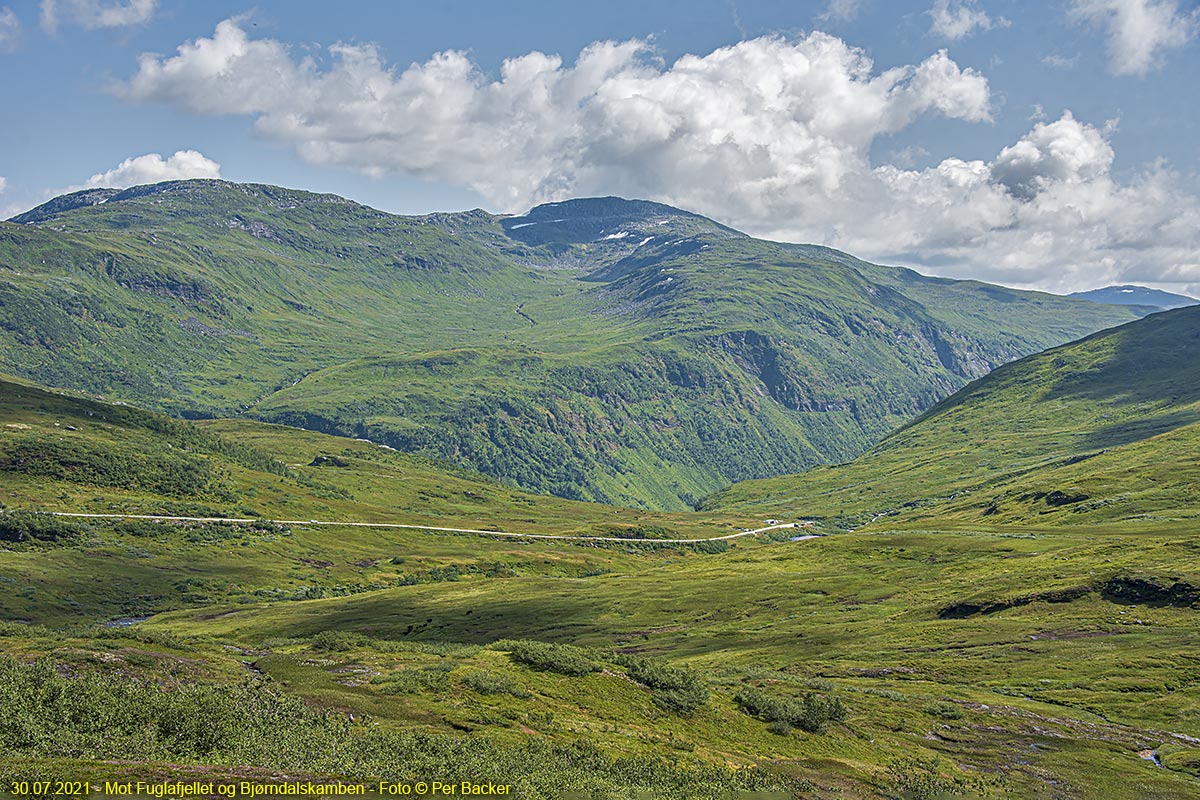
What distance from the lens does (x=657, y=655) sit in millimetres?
126125

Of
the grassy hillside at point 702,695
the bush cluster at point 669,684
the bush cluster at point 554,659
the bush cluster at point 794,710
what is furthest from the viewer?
the bush cluster at point 554,659

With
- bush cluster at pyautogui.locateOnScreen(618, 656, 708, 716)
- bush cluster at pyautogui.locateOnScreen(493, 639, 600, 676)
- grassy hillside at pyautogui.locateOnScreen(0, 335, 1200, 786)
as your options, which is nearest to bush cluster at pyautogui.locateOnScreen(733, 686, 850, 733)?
grassy hillside at pyautogui.locateOnScreen(0, 335, 1200, 786)

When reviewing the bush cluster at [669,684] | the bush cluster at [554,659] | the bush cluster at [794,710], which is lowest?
the bush cluster at [794,710]

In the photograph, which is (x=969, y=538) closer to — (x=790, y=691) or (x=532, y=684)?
(x=790, y=691)

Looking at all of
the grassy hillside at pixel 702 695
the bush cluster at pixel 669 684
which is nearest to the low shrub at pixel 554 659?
the grassy hillside at pixel 702 695

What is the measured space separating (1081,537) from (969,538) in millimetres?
22612

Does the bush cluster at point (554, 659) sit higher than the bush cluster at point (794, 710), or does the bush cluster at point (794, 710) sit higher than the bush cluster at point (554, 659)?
the bush cluster at point (554, 659)

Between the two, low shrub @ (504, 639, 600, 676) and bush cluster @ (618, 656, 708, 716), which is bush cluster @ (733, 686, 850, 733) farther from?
low shrub @ (504, 639, 600, 676)

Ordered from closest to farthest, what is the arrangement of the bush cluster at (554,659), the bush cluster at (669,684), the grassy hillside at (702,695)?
1. the grassy hillside at (702,695)
2. the bush cluster at (669,684)
3. the bush cluster at (554,659)

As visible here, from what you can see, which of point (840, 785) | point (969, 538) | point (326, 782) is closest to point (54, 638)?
point (326, 782)

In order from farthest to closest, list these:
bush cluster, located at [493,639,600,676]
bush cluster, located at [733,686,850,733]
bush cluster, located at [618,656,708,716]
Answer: bush cluster, located at [493,639,600,676], bush cluster, located at [733,686,850,733], bush cluster, located at [618,656,708,716]

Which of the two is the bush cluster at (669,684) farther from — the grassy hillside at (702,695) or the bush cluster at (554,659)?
the bush cluster at (554,659)

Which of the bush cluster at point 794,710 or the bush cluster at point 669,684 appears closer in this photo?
the bush cluster at point 669,684

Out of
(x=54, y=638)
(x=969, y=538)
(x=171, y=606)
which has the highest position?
(x=54, y=638)
